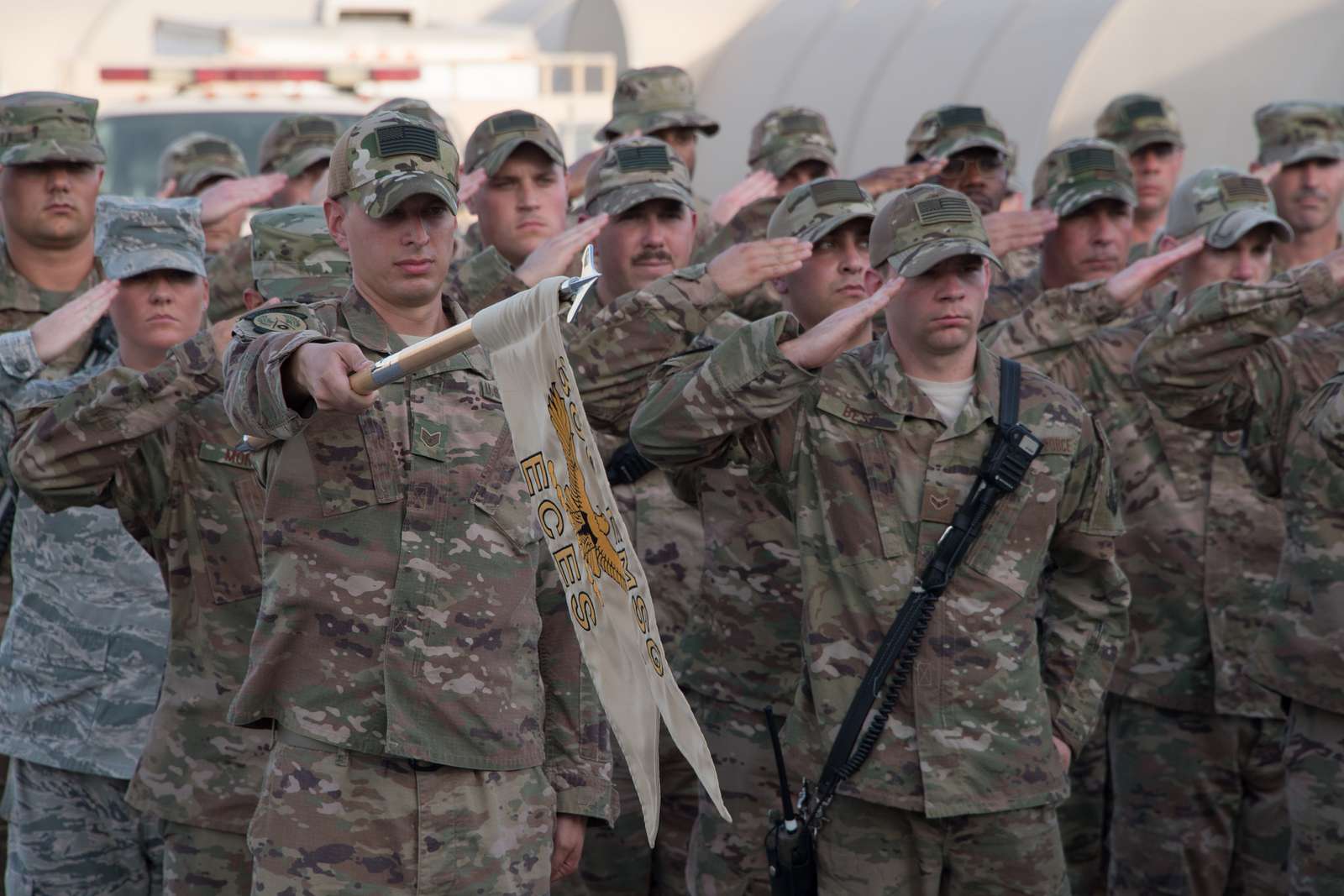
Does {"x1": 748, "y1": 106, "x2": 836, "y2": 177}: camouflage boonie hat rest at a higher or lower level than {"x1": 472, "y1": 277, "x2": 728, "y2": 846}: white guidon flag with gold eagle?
higher

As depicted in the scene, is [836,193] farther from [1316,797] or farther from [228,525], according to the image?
[1316,797]

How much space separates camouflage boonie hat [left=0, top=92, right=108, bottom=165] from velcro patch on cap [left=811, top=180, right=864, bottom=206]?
2.27 metres

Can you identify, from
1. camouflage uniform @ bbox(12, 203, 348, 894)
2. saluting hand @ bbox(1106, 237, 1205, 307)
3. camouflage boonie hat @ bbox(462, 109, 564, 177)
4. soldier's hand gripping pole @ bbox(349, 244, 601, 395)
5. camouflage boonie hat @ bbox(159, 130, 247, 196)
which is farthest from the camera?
camouflage boonie hat @ bbox(159, 130, 247, 196)

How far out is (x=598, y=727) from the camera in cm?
414

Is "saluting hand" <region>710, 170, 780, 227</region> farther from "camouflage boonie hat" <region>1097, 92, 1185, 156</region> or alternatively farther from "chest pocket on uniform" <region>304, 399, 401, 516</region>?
"chest pocket on uniform" <region>304, 399, 401, 516</region>

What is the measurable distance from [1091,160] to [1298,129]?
56.9 inches

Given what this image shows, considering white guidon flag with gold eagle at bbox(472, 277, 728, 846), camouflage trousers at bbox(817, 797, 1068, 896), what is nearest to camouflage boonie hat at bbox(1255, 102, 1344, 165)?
camouflage trousers at bbox(817, 797, 1068, 896)

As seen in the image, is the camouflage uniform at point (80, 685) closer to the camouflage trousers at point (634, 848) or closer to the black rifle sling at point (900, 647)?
the camouflage trousers at point (634, 848)

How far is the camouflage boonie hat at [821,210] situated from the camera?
5.34m

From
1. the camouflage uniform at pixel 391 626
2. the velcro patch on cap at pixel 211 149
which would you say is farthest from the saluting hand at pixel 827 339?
the velcro patch on cap at pixel 211 149

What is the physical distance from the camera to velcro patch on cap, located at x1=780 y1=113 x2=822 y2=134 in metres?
8.12

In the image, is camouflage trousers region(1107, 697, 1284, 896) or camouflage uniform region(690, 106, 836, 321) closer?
camouflage trousers region(1107, 697, 1284, 896)

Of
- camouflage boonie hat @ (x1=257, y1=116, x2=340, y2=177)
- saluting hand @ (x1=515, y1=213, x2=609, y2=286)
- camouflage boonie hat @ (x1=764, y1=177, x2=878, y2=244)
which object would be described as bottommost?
saluting hand @ (x1=515, y1=213, x2=609, y2=286)

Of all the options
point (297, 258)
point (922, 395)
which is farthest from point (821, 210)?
point (297, 258)
